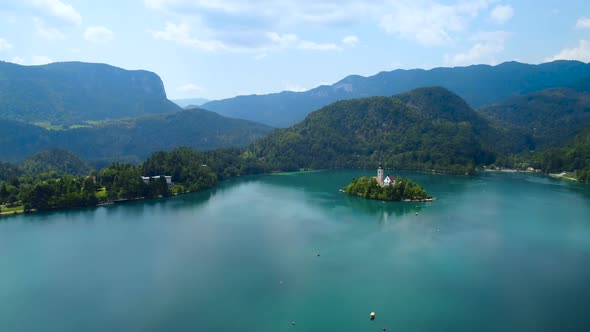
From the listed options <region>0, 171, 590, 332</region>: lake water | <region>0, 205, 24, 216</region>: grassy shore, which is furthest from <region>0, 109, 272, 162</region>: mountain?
<region>0, 171, 590, 332</region>: lake water

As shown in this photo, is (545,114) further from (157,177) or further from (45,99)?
(45,99)

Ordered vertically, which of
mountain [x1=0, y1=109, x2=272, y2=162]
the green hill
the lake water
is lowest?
the lake water

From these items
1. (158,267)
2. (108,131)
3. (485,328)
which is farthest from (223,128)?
(485,328)

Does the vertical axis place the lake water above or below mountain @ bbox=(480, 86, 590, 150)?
below

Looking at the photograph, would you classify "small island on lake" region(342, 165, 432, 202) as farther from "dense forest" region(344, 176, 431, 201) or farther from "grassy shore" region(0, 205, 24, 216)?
"grassy shore" region(0, 205, 24, 216)

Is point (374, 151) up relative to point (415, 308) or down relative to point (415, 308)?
up

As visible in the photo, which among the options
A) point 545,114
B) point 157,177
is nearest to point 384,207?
point 157,177

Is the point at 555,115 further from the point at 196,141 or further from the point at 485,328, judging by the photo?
the point at 485,328
